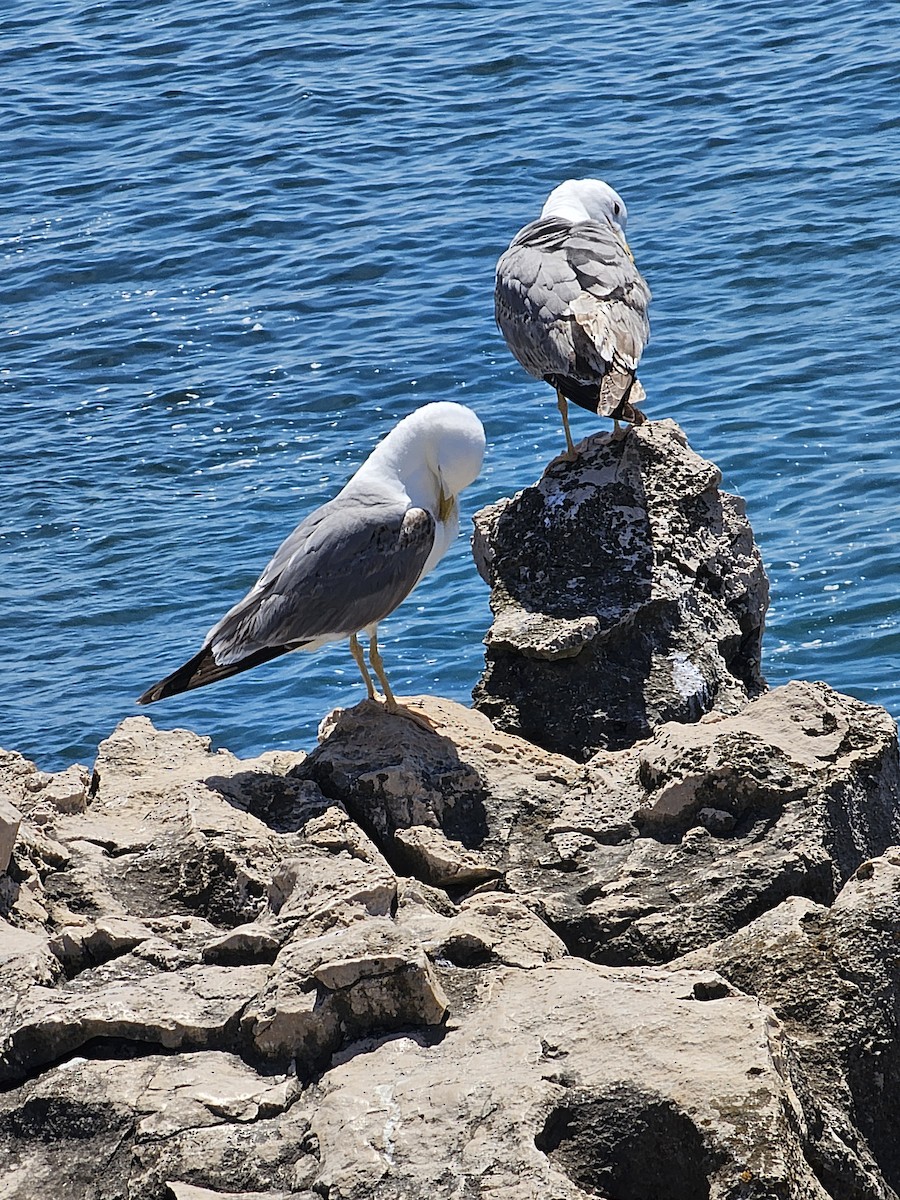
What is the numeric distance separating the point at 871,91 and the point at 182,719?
376 inches

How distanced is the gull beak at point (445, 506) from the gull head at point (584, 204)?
2604mm

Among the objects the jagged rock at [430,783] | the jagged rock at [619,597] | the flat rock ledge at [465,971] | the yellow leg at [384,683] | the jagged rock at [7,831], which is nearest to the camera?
the flat rock ledge at [465,971]

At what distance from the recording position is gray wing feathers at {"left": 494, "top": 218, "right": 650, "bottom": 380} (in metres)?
6.73

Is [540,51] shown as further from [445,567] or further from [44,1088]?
[44,1088]

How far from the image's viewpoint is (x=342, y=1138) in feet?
9.96

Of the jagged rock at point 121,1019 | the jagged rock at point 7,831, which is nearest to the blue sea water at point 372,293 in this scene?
the jagged rock at point 7,831

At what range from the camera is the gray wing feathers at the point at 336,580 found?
5359mm

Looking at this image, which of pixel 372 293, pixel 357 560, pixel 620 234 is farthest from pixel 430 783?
pixel 372 293

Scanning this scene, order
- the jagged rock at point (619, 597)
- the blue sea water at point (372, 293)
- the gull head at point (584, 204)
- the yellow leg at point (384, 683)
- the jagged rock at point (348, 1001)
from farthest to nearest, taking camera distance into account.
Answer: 1. the blue sea water at point (372, 293)
2. the gull head at point (584, 204)
3. the jagged rock at point (619, 597)
4. the yellow leg at point (384, 683)
5. the jagged rock at point (348, 1001)

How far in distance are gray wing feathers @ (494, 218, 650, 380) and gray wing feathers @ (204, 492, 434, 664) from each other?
153 cm

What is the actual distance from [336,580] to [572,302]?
2.20 m

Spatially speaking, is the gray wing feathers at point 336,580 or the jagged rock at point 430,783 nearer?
the jagged rock at point 430,783

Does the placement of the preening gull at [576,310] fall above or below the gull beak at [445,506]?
above

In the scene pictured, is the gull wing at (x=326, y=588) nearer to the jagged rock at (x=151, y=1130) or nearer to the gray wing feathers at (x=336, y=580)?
the gray wing feathers at (x=336, y=580)
